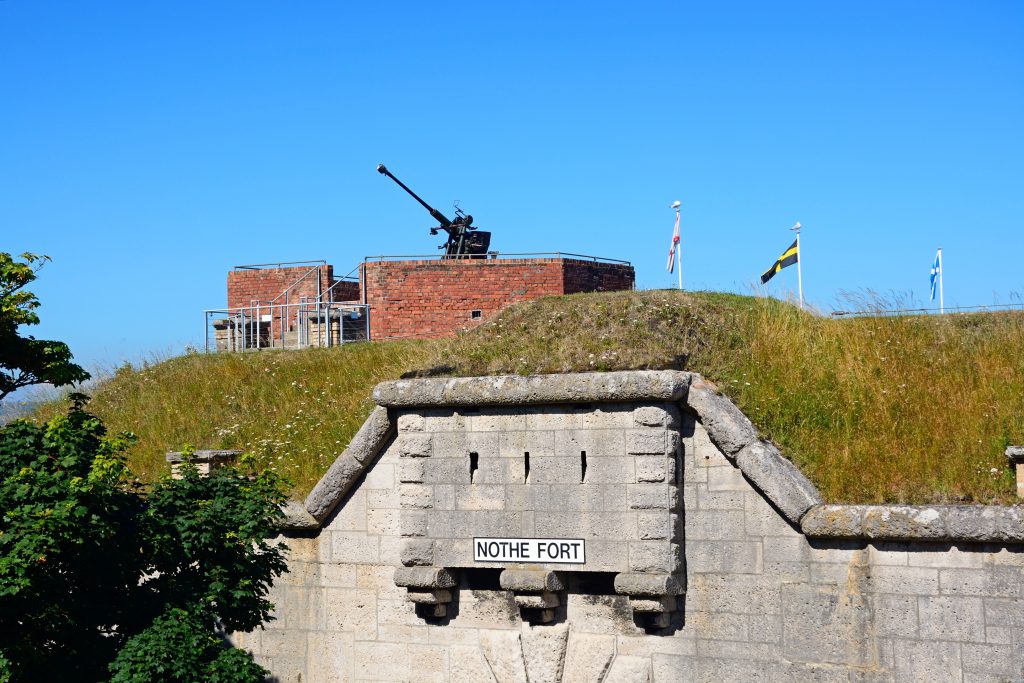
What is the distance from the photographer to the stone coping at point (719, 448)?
10898mm

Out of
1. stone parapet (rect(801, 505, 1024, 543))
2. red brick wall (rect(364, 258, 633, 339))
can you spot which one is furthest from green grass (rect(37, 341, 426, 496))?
stone parapet (rect(801, 505, 1024, 543))

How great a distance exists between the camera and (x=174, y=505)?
12.4 m

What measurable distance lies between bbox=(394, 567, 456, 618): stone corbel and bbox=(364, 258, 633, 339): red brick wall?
8.79 metres

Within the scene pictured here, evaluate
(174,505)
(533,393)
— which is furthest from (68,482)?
(533,393)

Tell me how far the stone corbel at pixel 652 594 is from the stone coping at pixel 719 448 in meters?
1.29

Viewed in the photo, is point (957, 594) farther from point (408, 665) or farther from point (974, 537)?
point (408, 665)

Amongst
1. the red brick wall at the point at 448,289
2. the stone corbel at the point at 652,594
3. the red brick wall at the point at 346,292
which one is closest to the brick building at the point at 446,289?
the red brick wall at the point at 448,289

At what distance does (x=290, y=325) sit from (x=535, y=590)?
13.1 m

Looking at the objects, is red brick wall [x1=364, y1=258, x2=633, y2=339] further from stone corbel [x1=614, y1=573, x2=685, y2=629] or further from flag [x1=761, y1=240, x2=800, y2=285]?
stone corbel [x1=614, y1=573, x2=685, y2=629]

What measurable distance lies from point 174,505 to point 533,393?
3.80 m

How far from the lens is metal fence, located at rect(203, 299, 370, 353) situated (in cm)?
2248

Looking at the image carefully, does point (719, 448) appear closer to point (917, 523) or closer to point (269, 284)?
point (917, 523)

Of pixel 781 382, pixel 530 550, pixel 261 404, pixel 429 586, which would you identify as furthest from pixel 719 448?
pixel 261 404

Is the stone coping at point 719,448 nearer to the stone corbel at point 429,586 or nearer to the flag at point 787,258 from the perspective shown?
the stone corbel at point 429,586
